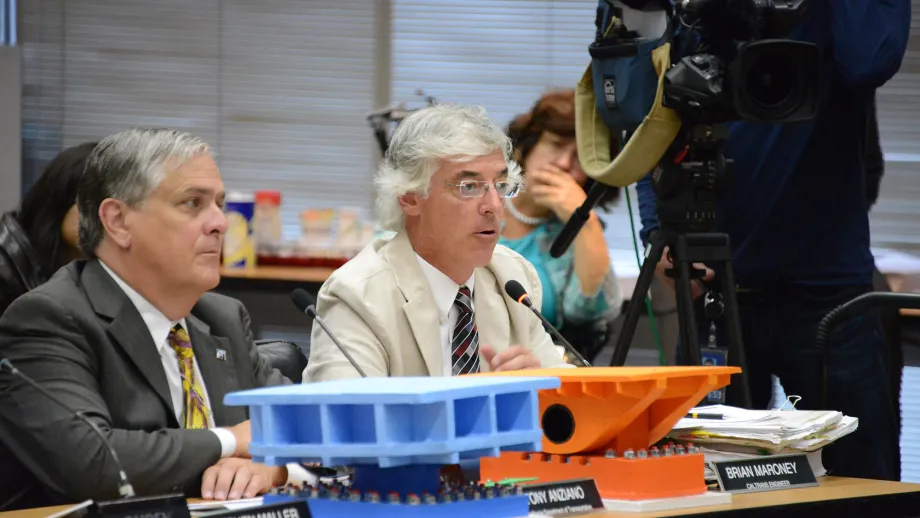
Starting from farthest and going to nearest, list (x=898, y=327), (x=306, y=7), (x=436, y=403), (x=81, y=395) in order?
(x=306, y=7) → (x=898, y=327) → (x=81, y=395) → (x=436, y=403)

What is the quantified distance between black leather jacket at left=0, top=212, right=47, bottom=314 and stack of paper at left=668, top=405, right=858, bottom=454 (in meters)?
Result: 1.97

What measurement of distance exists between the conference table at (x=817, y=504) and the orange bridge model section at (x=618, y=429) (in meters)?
0.07

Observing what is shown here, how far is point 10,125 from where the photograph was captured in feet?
17.8

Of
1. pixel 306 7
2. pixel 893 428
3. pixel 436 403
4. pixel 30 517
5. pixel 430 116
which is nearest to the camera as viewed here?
pixel 436 403

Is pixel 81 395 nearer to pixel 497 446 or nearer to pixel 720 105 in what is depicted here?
pixel 497 446

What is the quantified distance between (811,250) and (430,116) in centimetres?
100

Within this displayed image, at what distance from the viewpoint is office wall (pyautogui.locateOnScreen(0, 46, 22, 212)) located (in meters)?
5.42

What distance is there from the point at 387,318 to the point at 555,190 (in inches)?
52.9

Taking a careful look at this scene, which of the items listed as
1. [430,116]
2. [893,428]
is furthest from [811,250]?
[430,116]

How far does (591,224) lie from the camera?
11.8 ft

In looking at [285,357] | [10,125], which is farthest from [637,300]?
[10,125]

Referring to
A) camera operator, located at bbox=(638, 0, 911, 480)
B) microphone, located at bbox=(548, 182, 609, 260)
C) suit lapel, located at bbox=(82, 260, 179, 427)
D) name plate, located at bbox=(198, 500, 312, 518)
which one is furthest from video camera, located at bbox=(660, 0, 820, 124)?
name plate, located at bbox=(198, 500, 312, 518)

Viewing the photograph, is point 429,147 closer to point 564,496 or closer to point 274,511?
point 564,496

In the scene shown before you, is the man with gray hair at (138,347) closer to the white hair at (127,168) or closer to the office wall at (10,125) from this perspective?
the white hair at (127,168)
